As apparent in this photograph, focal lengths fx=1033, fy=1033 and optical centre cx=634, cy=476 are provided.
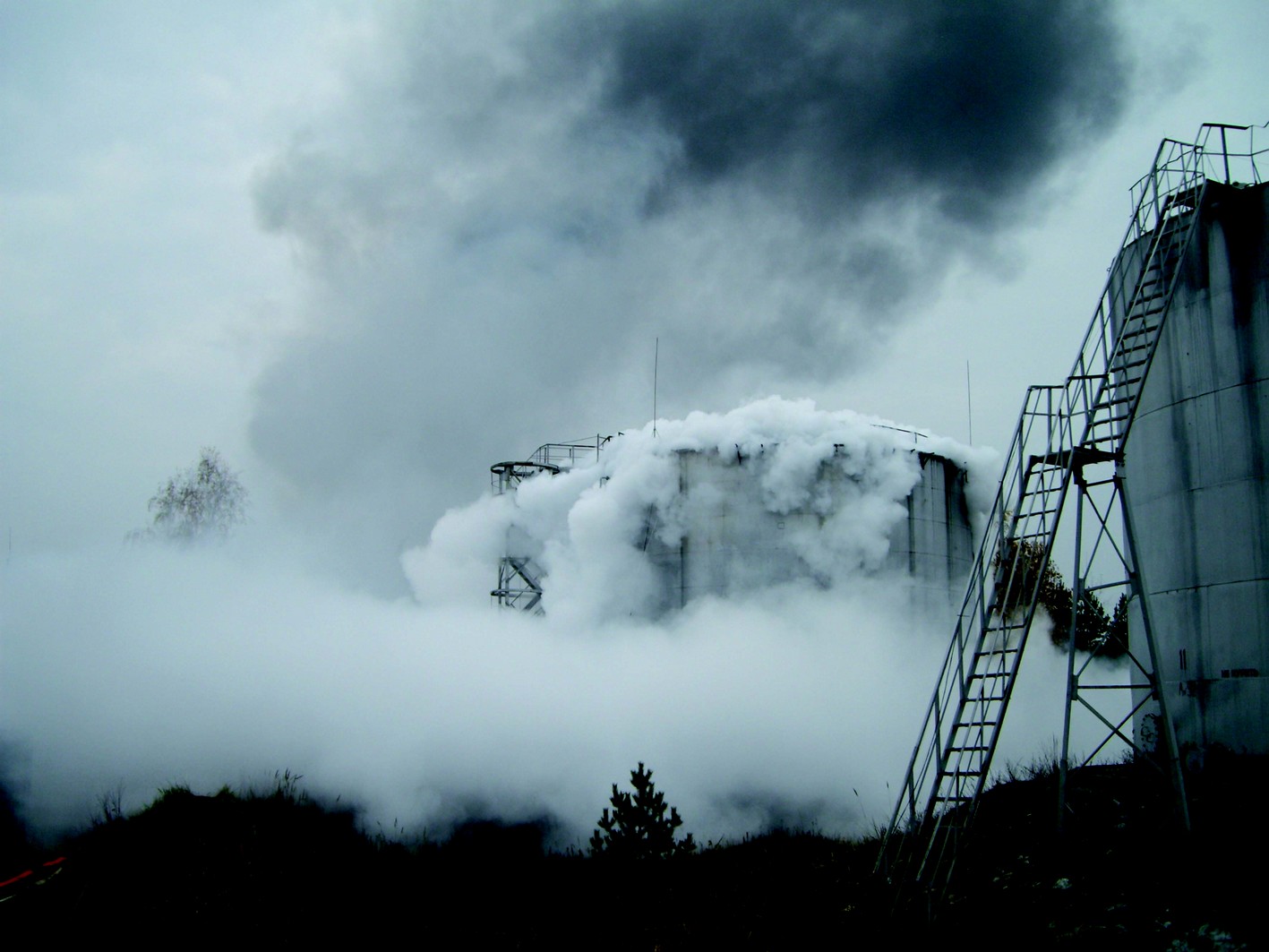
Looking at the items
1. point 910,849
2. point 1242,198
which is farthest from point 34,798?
point 1242,198

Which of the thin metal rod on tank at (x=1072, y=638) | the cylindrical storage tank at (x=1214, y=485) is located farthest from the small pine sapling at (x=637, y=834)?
the cylindrical storage tank at (x=1214, y=485)

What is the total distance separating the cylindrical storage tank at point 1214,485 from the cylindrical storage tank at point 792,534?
11.4 meters

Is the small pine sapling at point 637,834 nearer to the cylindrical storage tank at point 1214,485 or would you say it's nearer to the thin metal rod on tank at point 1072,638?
the thin metal rod on tank at point 1072,638

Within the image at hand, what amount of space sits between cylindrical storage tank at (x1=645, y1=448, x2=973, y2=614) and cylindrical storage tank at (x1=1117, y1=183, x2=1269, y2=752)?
37.4 feet

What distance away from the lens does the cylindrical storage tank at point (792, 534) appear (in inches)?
1069

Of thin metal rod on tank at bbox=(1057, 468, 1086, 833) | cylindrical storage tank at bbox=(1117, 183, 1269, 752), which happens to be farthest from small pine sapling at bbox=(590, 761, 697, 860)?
cylindrical storage tank at bbox=(1117, 183, 1269, 752)

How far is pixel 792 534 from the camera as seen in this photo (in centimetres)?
2733

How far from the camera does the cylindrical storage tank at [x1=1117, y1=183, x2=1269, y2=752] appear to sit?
1411cm

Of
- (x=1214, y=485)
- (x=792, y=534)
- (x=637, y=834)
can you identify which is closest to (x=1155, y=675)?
(x=1214, y=485)

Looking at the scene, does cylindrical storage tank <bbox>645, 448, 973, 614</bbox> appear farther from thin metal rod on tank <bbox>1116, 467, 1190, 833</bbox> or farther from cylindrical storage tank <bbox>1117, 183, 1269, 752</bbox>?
thin metal rod on tank <bbox>1116, 467, 1190, 833</bbox>

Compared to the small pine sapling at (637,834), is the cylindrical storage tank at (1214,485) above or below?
above

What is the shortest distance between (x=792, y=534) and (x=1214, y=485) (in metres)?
13.3

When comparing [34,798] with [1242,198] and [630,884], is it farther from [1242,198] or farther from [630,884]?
[1242,198]

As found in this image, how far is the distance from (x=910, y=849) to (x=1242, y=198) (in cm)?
1047
